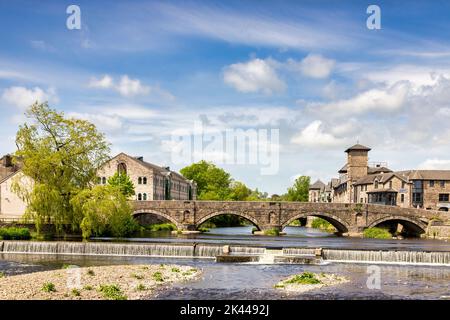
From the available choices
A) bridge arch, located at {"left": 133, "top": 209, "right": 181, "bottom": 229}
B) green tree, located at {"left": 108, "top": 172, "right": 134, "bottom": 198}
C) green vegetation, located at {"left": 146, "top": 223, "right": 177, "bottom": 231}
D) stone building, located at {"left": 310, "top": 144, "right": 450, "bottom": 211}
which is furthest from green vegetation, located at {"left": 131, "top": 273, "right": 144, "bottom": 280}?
stone building, located at {"left": 310, "top": 144, "right": 450, "bottom": 211}

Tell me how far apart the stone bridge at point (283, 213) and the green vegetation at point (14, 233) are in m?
23.6

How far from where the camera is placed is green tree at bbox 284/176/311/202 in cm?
16488

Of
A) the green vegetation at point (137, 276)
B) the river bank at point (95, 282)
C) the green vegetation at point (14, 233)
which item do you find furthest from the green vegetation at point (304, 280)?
the green vegetation at point (14, 233)

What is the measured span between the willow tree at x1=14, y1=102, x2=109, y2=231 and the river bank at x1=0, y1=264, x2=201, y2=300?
691 inches

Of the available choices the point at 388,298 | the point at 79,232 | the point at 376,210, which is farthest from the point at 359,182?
the point at 388,298

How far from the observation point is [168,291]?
2736cm

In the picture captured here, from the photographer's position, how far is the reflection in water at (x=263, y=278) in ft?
88.7

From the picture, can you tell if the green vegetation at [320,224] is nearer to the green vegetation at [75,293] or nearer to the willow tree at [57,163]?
the willow tree at [57,163]

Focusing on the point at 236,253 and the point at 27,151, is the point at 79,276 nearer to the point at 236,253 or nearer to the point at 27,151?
the point at 236,253

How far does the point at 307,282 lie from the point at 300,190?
451 feet

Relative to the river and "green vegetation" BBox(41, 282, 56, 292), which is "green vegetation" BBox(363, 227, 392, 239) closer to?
the river

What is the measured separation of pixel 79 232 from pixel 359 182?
6475cm

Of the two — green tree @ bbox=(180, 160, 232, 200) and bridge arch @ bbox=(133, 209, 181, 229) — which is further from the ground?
green tree @ bbox=(180, 160, 232, 200)

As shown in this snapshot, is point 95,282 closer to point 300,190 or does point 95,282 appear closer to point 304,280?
point 304,280
